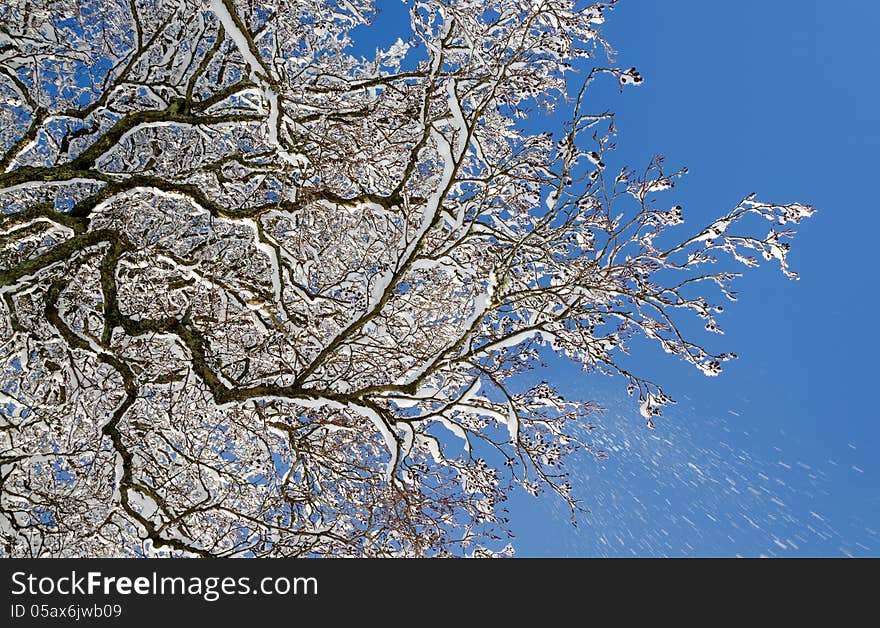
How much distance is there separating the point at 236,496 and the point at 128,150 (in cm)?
468

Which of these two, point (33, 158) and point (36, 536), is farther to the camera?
point (33, 158)

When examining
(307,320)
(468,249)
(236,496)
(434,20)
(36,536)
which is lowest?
(36,536)

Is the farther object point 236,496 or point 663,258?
point 236,496

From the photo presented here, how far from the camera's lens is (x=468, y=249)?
279 inches

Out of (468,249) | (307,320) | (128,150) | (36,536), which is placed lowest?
(36,536)

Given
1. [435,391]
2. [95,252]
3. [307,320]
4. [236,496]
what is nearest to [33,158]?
[95,252]
